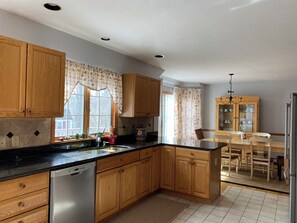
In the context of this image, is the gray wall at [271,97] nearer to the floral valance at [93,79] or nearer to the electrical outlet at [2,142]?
the floral valance at [93,79]

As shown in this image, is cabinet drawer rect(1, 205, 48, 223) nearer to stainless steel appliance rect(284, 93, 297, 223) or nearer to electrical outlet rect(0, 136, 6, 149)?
electrical outlet rect(0, 136, 6, 149)

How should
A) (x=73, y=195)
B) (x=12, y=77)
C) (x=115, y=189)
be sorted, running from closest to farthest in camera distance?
(x=12, y=77) → (x=73, y=195) → (x=115, y=189)

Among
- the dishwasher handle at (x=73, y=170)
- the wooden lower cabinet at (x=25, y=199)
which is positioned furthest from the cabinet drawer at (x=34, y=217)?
the dishwasher handle at (x=73, y=170)

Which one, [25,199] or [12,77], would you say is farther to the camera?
[12,77]

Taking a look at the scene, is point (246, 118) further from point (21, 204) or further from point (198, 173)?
point (21, 204)

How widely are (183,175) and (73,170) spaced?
194 centimetres

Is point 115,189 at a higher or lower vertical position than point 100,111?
lower

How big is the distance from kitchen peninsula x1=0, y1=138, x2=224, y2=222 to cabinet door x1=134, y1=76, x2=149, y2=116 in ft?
2.18

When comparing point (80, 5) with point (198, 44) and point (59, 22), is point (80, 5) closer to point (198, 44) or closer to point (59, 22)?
point (59, 22)

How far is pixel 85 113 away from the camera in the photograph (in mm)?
3383

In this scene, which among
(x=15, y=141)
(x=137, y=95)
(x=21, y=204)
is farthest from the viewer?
(x=137, y=95)

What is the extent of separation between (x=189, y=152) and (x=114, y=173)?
1303mm

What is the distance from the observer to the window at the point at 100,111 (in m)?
3.50

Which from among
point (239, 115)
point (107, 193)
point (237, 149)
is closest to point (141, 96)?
point (107, 193)
